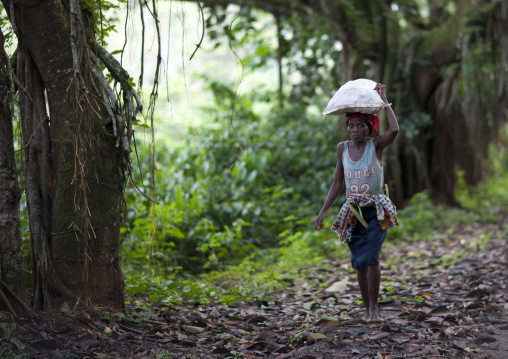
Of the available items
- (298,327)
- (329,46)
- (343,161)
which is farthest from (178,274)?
(329,46)

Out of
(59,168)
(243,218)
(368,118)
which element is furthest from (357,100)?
(243,218)

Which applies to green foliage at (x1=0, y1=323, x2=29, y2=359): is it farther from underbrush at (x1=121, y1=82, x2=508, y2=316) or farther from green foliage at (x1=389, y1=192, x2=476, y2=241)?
green foliage at (x1=389, y1=192, x2=476, y2=241)

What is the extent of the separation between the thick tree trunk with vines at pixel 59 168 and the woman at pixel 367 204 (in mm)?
1447

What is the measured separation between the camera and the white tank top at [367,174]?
341cm

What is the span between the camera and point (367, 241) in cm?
346

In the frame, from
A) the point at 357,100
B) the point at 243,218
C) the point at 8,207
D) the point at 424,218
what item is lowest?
the point at 424,218

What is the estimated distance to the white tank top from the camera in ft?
11.2

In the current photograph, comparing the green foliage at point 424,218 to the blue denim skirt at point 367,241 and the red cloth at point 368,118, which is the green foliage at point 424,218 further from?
the red cloth at point 368,118

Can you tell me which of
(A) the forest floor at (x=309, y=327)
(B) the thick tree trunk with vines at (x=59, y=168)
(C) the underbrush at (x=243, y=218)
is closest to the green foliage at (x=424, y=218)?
(C) the underbrush at (x=243, y=218)

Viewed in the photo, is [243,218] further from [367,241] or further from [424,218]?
[367,241]

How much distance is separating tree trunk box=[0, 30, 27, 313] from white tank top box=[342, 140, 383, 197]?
2.01 metres

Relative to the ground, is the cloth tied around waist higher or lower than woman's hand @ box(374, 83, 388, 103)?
lower

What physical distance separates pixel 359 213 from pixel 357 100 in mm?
741

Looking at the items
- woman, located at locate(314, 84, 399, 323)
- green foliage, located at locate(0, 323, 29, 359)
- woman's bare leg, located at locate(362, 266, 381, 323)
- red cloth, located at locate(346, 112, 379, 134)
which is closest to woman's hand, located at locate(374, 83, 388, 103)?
woman, located at locate(314, 84, 399, 323)
